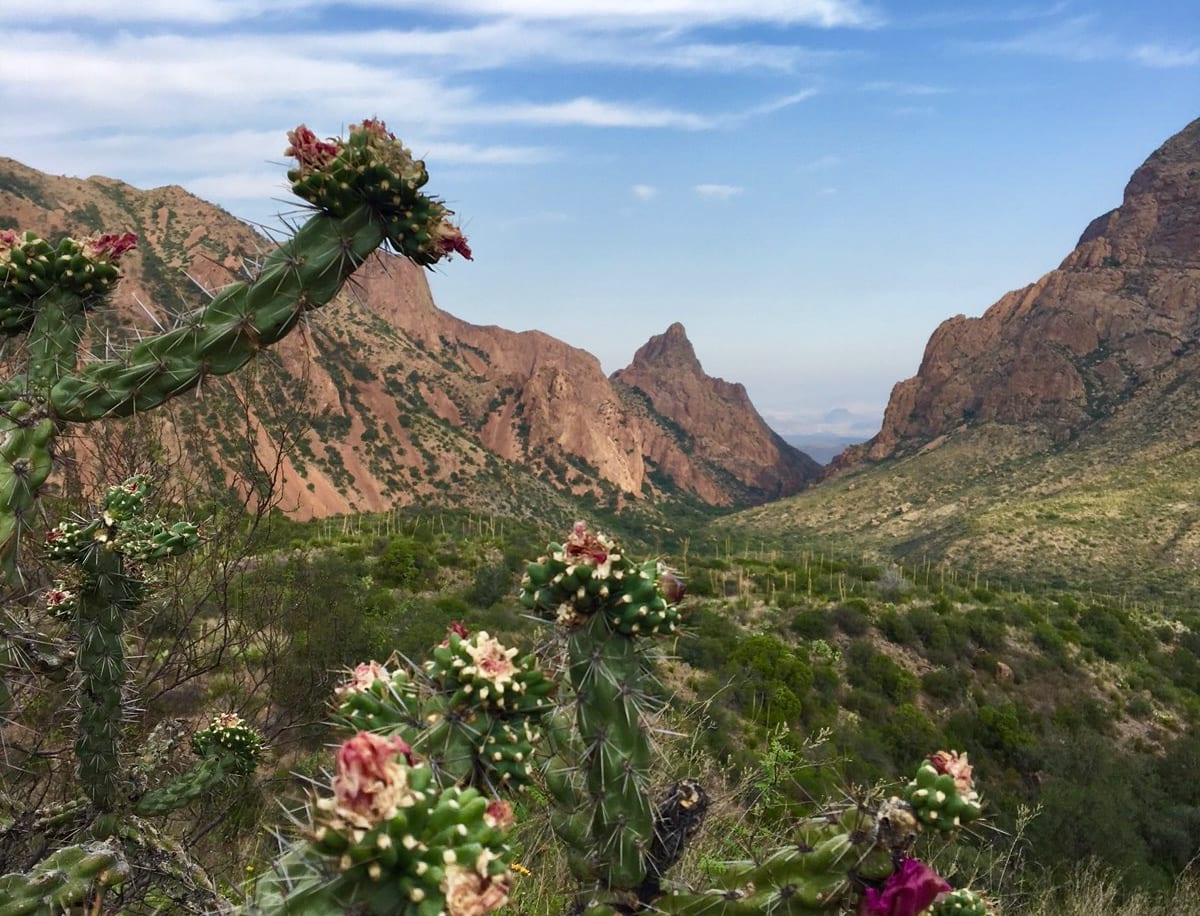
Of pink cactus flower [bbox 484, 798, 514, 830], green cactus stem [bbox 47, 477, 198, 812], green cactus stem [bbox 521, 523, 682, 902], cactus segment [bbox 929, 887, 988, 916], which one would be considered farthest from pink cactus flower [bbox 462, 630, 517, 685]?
green cactus stem [bbox 47, 477, 198, 812]

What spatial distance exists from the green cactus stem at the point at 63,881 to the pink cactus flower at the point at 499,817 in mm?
1664

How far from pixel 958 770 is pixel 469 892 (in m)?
1.24

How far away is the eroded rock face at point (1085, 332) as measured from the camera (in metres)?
64.4

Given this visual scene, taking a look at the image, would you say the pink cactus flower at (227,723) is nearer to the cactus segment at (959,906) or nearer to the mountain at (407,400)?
the mountain at (407,400)

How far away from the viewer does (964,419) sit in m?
77.7

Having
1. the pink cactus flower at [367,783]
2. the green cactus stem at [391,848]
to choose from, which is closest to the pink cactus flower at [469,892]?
the green cactus stem at [391,848]

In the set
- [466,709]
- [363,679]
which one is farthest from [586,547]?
[363,679]

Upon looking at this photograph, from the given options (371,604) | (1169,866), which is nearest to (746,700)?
(1169,866)

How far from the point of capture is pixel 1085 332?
70.7 m

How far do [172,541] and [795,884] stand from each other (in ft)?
9.41

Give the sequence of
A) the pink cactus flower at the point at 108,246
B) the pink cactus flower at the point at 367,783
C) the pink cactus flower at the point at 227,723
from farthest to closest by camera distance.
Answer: the pink cactus flower at the point at 227,723 → the pink cactus flower at the point at 108,246 → the pink cactus flower at the point at 367,783

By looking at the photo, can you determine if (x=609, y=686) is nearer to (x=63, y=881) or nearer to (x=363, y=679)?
(x=363, y=679)

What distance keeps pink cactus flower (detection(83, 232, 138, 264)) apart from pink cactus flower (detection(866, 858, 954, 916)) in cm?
328

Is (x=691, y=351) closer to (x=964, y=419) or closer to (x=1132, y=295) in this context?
(x=964, y=419)
